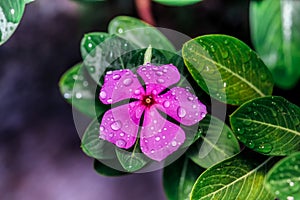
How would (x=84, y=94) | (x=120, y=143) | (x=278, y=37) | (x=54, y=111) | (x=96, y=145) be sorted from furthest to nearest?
(x=54, y=111), (x=278, y=37), (x=84, y=94), (x=96, y=145), (x=120, y=143)

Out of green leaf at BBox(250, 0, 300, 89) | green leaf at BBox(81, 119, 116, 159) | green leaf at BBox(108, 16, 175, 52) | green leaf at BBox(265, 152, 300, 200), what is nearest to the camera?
green leaf at BBox(265, 152, 300, 200)

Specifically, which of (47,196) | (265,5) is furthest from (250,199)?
(47,196)

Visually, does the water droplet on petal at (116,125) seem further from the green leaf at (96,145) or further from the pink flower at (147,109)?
the green leaf at (96,145)

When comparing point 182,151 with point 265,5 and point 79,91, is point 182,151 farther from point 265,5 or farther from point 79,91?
point 265,5

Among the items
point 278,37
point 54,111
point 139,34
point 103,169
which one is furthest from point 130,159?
point 54,111

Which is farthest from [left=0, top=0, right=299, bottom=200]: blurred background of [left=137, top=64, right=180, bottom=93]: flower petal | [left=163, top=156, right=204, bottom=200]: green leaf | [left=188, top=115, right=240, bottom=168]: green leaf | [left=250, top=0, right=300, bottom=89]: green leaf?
[left=137, top=64, right=180, bottom=93]: flower petal

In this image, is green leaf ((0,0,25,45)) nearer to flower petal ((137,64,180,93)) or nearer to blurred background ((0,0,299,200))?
flower petal ((137,64,180,93))

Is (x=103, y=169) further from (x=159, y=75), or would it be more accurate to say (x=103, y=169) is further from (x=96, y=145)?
(x=159, y=75)
